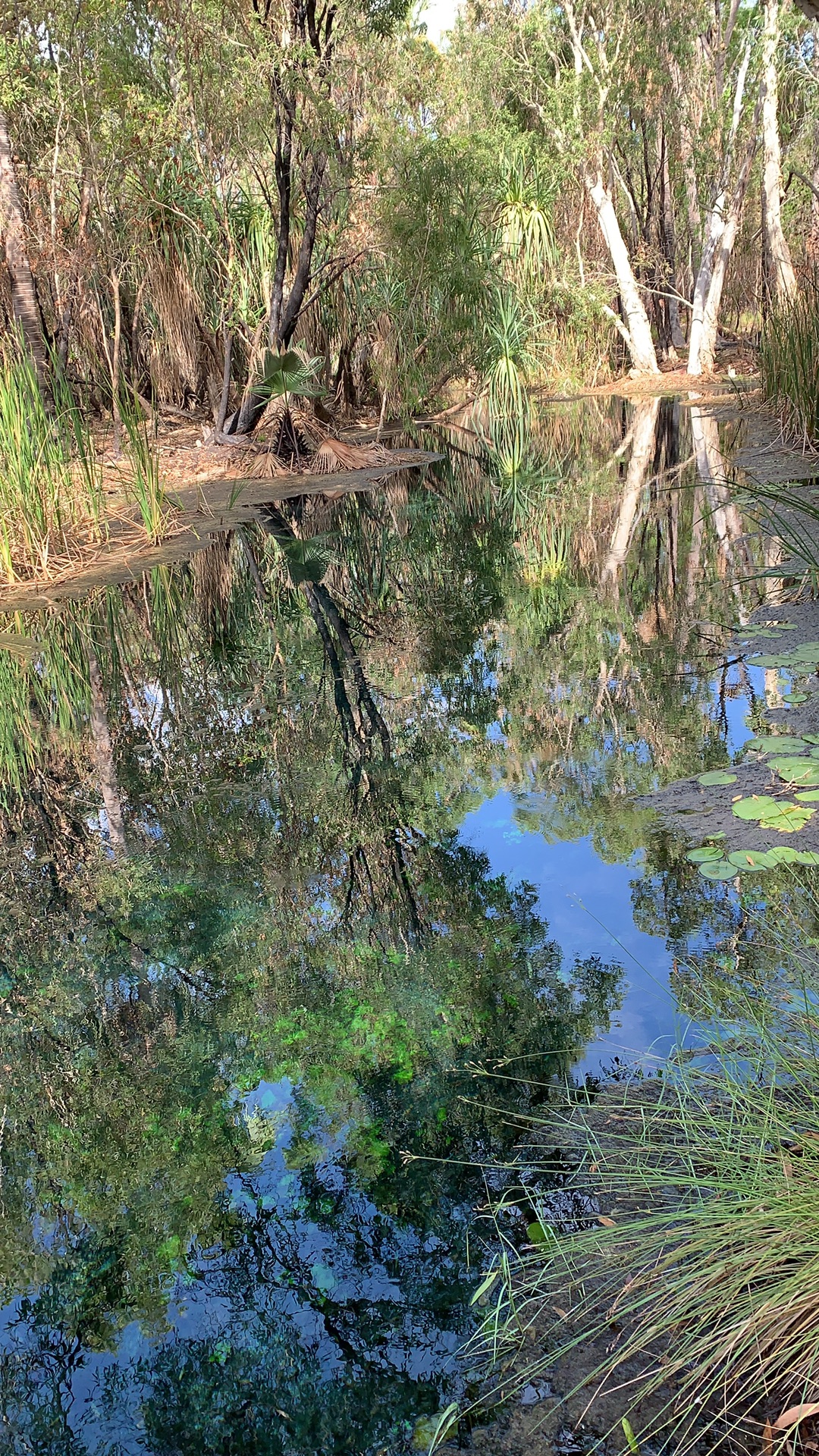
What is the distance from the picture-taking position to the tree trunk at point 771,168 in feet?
50.4

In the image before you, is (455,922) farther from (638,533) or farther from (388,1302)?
(638,533)

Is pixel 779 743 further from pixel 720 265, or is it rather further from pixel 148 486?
pixel 720 265

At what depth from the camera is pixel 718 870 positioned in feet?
10.3

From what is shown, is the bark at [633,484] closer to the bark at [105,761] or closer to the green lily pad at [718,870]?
the bark at [105,761]

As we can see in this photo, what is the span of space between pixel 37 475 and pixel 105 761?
135 inches

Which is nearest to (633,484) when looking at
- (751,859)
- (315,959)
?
(751,859)

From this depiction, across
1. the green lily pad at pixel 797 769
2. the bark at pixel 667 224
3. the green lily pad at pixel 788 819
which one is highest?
the bark at pixel 667 224

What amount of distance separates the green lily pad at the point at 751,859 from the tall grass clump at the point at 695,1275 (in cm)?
103

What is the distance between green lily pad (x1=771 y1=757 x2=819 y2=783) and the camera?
3.55 meters

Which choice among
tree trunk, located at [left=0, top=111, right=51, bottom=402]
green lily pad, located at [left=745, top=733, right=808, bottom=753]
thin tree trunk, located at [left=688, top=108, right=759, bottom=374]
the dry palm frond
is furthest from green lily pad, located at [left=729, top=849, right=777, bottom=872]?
thin tree trunk, located at [left=688, top=108, right=759, bottom=374]

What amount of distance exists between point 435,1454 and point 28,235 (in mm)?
13462

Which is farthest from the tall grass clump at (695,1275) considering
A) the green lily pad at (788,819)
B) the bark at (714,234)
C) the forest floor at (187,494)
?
the bark at (714,234)

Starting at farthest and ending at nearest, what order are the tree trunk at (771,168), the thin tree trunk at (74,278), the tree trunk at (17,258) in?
the tree trunk at (771,168) → the thin tree trunk at (74,278) → the tree trunk at (17,258)

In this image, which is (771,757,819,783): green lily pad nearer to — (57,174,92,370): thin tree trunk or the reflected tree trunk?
the reflected tree trunk
